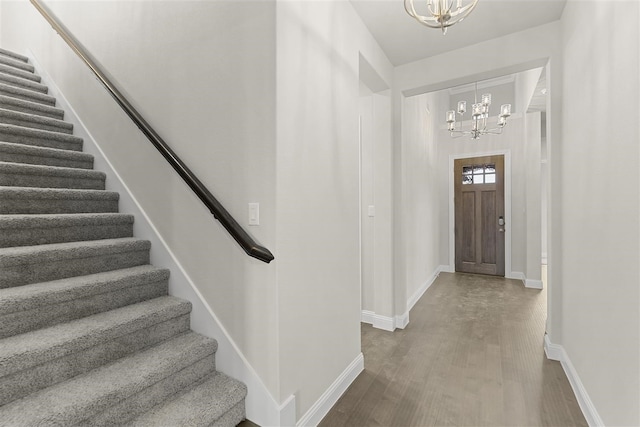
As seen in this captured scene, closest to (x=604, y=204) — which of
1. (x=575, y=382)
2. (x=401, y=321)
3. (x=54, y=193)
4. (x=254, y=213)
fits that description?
(x=575, y=382)

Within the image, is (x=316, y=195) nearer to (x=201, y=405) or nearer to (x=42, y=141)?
(x=201, y=405)

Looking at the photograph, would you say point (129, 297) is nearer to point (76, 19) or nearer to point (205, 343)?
point (205, 343)

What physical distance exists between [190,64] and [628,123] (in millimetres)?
2395

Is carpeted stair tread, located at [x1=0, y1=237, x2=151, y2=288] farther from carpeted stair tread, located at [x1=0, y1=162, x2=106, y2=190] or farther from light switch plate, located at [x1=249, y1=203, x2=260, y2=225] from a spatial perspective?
light switch plate, located at [x1=249, y1=203, x2=260, y2=225]

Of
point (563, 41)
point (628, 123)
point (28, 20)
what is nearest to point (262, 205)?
point (628, 123)

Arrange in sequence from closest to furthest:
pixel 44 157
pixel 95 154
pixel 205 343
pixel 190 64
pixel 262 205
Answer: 1. pixel 262 205
2. pixel 205 343
3. pixel 190 64
4. pixel 44 157
5. pixel 95 154

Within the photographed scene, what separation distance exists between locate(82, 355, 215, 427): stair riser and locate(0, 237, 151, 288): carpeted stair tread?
0.91 metres

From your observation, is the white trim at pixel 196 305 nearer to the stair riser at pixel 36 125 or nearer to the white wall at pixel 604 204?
the stair riser at pixel 36 125

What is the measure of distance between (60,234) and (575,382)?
3692 millimetres

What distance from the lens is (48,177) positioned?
2320 mm

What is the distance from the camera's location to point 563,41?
255cm

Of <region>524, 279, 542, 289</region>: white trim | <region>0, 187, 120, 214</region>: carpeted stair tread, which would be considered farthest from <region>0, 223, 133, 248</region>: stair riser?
<region>524, 279, 542, 289</region>: white trim

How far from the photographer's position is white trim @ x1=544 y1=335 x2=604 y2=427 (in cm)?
178

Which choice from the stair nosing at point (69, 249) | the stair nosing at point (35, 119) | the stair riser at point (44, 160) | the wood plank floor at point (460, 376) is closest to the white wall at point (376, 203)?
the wood plank floor at point (460, 376)
